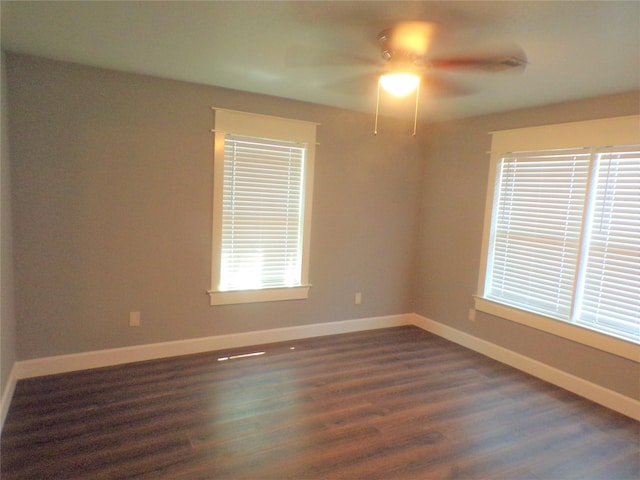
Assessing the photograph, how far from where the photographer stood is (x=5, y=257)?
2.54m

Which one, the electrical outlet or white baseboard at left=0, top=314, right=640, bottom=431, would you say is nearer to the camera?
white baseboard at left=0, top=314, right=640, bottom=431

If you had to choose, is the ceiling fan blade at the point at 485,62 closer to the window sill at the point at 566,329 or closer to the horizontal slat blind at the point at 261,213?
the horizontal slat blind at the point at 261,213

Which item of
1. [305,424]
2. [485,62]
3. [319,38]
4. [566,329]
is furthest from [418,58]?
[566,329]

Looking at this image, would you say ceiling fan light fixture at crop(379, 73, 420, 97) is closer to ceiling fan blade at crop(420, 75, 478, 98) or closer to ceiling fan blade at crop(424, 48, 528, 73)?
ceiling fan blade at crop(424, 48, 528, 73)

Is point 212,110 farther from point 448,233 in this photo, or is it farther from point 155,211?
point 448,233

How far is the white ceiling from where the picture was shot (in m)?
1.82

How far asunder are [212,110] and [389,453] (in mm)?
2898

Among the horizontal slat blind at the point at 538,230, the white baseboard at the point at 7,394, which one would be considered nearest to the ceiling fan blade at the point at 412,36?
the horizontal slat blind at the point at 538,230

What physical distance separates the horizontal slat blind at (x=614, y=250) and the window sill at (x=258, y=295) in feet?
8.07

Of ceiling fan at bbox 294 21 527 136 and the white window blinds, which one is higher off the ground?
ceiling fan at bbox 294 21 527 136

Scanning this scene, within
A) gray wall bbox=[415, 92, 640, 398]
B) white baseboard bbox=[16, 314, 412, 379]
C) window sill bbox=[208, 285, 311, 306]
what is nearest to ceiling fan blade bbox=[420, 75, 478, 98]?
gray wall bbox=[415, 92, 640, 398]

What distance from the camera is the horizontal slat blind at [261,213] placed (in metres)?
3.52

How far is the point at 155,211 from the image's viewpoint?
3.21 metres

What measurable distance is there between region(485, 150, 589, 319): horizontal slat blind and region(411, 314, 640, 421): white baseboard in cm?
47
